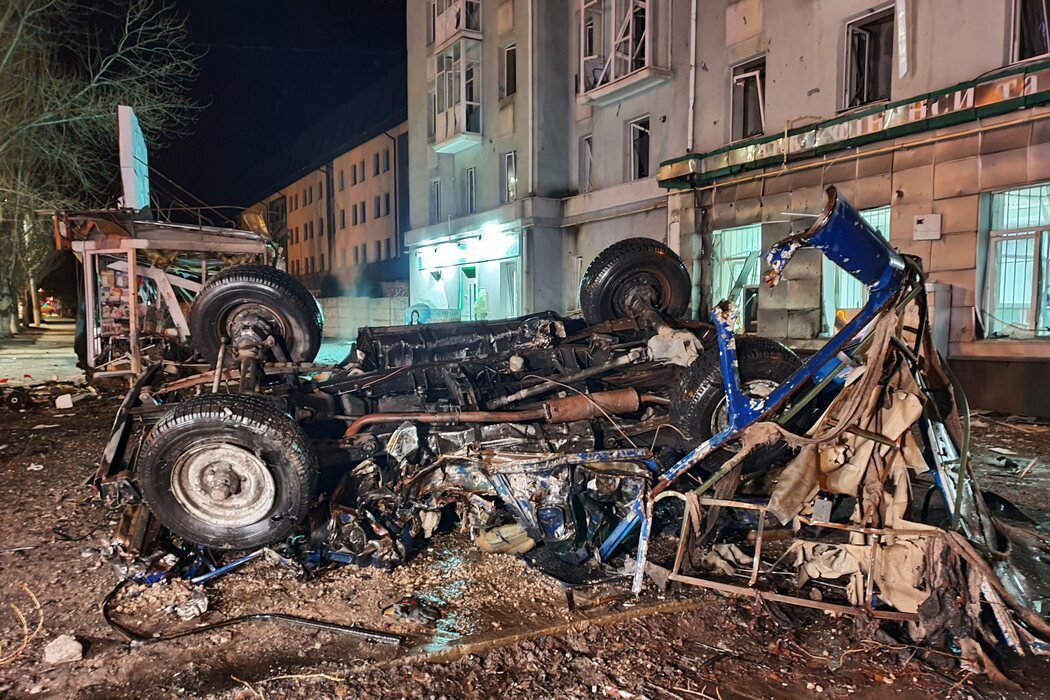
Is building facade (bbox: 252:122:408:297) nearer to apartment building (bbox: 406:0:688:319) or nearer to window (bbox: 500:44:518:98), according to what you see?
apartment building (bbox: 406:0:688:319)

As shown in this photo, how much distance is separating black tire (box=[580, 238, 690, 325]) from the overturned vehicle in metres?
0.48

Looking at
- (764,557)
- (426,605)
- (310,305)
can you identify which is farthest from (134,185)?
(764,557)

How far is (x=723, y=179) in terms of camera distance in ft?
42.0

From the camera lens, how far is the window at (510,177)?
65.0 feet

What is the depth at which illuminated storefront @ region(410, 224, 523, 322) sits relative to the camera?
1919cm

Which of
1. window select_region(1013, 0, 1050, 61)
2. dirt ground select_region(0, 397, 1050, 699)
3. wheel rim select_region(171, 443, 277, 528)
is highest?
window select_region(1013, 0, 1050, 61)

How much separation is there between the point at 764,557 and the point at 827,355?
138 centimetres

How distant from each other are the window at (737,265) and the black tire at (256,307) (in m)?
9.41

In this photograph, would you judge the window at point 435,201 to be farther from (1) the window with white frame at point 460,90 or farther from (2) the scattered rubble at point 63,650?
(2) the scattered rubble at point 63,650

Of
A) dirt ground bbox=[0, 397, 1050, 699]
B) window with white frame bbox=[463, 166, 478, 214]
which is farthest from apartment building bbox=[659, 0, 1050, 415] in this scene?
window with white frame bbox=[463, 166, 478, 214]

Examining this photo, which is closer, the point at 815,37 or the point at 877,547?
the point at 877,547


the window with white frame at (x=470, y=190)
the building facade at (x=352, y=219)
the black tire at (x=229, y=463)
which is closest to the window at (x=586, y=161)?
the window with white frame at (x=470, y=190)

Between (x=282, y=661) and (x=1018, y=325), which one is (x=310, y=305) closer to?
(x=282, y=661)

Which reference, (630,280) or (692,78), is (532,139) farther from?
(630,280)
